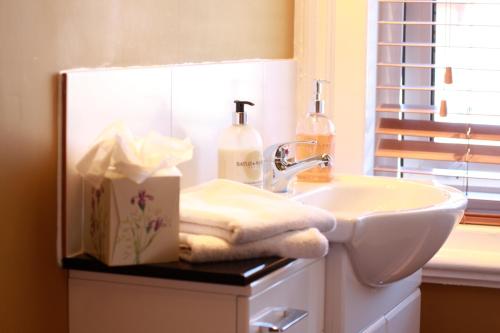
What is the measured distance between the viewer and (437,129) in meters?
2.56

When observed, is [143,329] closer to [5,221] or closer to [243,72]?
[5,221]

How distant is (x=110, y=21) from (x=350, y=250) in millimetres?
560

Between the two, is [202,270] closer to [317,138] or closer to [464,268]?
[317,138]

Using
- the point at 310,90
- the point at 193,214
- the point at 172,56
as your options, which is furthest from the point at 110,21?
the point at 310,90

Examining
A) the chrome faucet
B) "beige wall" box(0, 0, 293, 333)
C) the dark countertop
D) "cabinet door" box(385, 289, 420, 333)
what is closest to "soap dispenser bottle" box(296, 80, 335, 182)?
the chrome faucet

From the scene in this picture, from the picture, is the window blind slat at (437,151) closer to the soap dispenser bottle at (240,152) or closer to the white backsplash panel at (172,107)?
the white backsplash panel at (172,107)

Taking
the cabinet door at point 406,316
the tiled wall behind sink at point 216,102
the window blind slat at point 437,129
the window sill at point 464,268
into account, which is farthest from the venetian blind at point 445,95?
the cabinet door at point 406,316

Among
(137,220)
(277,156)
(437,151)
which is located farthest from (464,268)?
(137,220)

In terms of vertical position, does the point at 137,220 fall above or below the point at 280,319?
above

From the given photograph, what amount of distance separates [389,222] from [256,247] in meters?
0.35

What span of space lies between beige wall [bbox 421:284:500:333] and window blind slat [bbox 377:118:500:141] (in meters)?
0.43

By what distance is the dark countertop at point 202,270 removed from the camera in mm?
1331

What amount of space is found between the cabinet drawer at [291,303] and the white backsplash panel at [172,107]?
0.29 meters

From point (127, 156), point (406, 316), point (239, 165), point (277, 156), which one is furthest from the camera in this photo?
point (406, 316)
